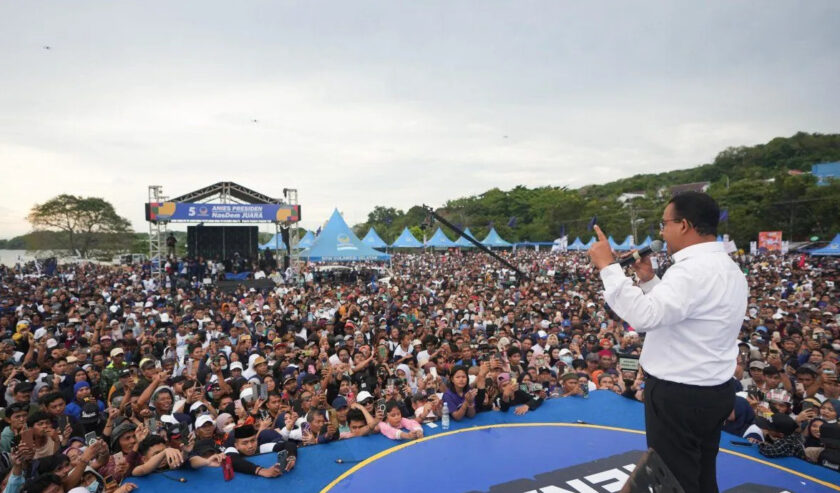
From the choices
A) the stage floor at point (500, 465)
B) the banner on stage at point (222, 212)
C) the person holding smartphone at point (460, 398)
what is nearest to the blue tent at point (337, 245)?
the banner on stage at point (222, 212)

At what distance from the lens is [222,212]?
20.3 metres

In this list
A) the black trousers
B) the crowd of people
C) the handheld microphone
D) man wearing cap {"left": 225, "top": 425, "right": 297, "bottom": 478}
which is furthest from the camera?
the crowd of people

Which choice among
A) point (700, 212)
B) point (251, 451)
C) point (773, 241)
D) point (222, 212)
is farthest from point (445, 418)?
point (773, 241)

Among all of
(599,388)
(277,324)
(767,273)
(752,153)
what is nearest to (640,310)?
(599,388)

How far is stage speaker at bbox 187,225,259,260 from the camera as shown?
1016 inches

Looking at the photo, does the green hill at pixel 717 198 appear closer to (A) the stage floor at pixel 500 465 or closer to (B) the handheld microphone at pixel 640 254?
(A) the stage floor at pixel 500 465

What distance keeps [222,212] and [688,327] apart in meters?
21.3

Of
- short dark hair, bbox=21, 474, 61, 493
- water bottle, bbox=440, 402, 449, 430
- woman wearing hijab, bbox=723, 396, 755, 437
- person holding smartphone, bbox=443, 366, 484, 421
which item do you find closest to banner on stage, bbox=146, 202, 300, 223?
person holding smartphone, bbox=443, 366, 484, 421

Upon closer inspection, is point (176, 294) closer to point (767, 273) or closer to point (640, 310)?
point (640, 310)

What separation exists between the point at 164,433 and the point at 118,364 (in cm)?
334

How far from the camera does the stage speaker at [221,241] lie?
25.8 meters

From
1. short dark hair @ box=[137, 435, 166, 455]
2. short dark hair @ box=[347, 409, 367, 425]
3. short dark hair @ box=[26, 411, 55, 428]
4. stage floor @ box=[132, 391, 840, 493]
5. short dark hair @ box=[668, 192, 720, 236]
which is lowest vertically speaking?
stage floor @ box=[132, 391, 840, 493]

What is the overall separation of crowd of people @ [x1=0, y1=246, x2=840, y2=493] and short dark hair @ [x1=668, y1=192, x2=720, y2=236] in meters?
3.43

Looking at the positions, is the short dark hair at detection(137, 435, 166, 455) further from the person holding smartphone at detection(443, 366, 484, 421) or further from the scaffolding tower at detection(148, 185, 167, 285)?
the scaffolding tower at detection(148, 185, 167, 285)
